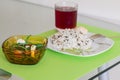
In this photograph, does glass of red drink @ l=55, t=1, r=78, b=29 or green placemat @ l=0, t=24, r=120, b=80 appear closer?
green placemat @ l=0, t=24, r=120, b=80

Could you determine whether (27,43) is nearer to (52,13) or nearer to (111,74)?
(111,74)

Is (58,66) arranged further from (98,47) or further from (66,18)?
(66,18)

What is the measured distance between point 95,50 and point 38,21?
85cm

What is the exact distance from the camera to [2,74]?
0.64 meters

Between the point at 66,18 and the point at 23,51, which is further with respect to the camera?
the point at 66,18

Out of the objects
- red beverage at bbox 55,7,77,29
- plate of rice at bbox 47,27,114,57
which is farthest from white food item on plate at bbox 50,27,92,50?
red beverage at bbox 55,7,77,29

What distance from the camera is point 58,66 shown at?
0.67 metres

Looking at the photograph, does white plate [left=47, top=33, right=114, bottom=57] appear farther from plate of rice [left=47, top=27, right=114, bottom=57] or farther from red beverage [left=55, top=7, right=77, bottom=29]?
red beverage [left=55, top=7, right=77, bottom=29]

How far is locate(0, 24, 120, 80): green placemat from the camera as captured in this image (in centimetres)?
63

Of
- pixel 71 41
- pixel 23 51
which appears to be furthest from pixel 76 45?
pixel 23 51

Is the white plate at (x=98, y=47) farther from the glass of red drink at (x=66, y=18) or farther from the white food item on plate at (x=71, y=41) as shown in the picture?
the glass of red drink at (x=66, y=18)

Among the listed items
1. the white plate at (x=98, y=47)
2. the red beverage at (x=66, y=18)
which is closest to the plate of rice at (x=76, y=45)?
the white plate at (x=98, y=47)

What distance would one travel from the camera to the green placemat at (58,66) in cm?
63

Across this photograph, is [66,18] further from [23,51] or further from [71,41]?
[23,51]
